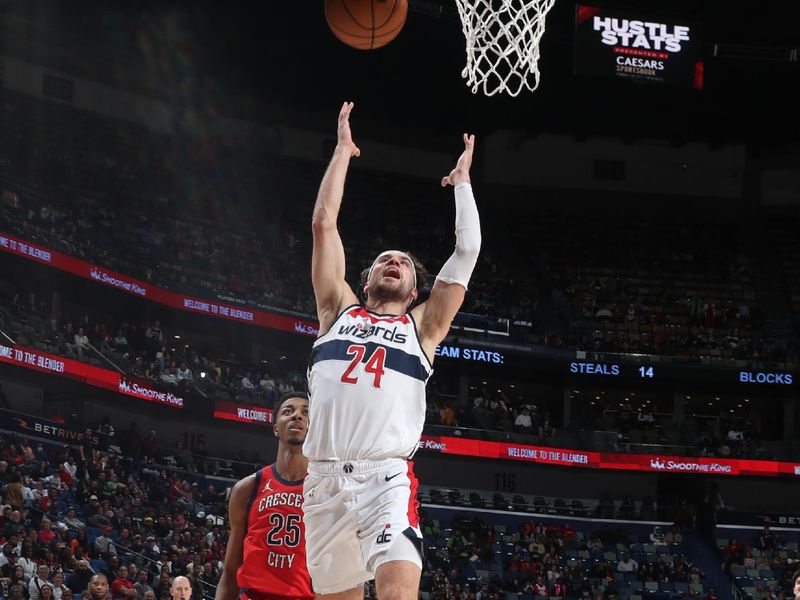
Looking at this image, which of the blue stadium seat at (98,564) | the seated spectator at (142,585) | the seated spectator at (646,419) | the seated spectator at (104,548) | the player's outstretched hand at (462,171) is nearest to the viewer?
the player's outstretched hand at (462,171)

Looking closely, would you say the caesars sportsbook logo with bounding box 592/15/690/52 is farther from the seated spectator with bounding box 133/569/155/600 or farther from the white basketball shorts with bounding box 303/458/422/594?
the white basketball shorts with bounding box 303/458/422/594

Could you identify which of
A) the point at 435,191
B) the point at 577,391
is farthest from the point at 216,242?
the point at 577,391

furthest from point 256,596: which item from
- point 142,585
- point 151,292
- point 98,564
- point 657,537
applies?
point 657,537

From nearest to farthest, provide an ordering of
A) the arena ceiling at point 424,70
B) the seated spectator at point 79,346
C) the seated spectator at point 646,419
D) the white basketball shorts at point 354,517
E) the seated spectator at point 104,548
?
1. the white basketball shorts at point 354,517
2. the seated spectator at point 104,548
3. the seated spectator at point 79,346
4. the arena ceiling at point 424,70
5. the seated spectator at point 646,419

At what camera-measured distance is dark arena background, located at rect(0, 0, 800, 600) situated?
21031mm

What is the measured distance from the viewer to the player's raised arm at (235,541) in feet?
19.0

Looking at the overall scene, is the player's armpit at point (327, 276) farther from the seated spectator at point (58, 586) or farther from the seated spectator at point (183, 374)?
the seated spectator at point (183, 374)

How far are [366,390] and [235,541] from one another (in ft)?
5.77

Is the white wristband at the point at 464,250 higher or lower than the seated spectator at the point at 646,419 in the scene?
lower

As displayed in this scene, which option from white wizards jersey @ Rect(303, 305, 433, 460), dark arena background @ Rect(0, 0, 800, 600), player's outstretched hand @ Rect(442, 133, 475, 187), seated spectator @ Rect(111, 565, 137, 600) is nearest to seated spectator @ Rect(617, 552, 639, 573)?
dark arena background @ Rect(0, 0, 800, 600)

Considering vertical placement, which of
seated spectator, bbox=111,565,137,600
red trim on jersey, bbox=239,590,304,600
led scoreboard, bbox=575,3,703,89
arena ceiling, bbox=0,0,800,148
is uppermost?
arena ceiling, bbox=0,0,800,148

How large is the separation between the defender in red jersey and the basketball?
381 cm

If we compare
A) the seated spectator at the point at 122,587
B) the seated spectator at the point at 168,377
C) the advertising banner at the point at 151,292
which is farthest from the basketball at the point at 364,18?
the seated spectator at the point at 168,377

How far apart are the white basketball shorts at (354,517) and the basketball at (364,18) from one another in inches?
198
